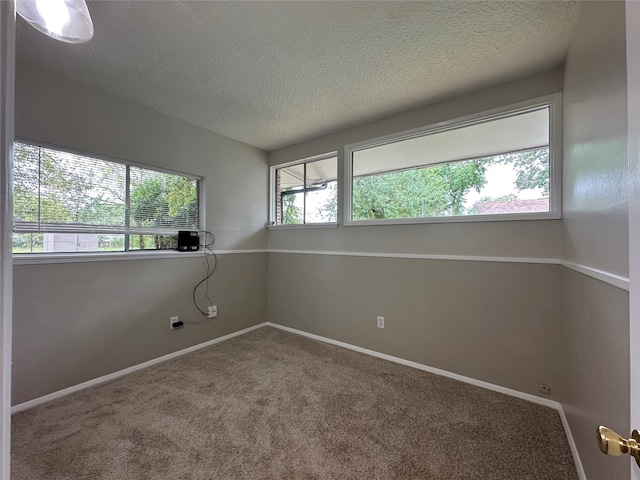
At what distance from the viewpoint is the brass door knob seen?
17.6 inches

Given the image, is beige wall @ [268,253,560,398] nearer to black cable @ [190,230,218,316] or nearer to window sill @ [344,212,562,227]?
window sill @ [344,212,562,227]

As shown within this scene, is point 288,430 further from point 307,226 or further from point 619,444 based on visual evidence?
point 307,226

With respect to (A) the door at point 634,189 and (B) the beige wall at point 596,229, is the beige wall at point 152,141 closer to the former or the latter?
(A) the door at point 634,189

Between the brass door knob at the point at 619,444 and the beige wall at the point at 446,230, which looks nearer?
the brass door knob at the point at 619,444

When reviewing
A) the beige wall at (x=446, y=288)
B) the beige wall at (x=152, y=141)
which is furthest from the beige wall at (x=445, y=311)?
the beige wall at (x=152, y=141)

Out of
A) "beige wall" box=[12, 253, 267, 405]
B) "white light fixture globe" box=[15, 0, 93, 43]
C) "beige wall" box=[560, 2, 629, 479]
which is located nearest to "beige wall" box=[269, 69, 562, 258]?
"beige wall" box=[560, 2, 629, 479]

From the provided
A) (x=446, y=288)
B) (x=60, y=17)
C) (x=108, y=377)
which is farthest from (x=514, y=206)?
(x=108, y=377)

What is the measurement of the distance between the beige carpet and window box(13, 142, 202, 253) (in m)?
1.25

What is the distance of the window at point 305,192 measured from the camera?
3.32m

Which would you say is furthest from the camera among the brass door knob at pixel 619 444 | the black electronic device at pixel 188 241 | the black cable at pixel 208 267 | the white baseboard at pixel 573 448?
the black cable at pixel 208 267

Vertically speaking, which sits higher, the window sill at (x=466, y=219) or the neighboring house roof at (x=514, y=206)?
the neighboring house roof at (x=514, y=206)

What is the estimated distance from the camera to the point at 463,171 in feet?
8.00

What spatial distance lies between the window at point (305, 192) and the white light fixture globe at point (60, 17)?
99.3 inches

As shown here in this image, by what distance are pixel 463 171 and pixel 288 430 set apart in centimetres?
257
